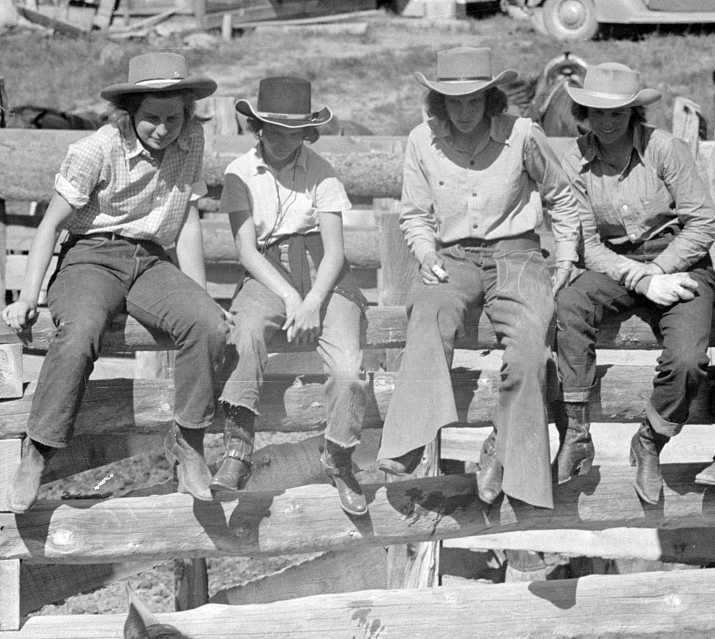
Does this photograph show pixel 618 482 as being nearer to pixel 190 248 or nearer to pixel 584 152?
pixel 584 152

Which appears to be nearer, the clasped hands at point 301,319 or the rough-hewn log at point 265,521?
the clasped hands at point 301,319

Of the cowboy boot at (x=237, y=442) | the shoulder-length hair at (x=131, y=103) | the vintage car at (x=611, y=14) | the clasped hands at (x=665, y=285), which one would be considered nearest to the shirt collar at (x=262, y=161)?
the shoulder-length hair at (x=131, y=103)

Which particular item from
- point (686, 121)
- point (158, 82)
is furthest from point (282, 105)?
point (686, 121)

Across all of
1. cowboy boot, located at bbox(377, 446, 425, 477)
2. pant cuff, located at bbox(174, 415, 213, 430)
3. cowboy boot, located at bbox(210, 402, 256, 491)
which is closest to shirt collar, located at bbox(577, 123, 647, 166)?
cowboy boot, located at bbox(377, 446, 425, 477)

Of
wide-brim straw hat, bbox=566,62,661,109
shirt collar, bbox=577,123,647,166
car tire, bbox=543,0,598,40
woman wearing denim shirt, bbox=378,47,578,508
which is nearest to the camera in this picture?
woman wearing denim shirt, bbox=378,47,578,508

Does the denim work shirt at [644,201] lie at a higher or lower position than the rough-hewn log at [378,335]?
higher

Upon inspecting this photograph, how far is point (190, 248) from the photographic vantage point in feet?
16.7

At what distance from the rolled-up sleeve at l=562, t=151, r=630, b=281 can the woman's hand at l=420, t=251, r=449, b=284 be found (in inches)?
24.4

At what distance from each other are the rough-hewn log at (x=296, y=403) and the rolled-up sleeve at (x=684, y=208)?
54 cm

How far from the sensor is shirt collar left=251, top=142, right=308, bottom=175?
5113 millimetres

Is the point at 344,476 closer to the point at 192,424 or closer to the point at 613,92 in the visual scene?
the point at 192,424

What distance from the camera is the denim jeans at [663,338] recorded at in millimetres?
4699

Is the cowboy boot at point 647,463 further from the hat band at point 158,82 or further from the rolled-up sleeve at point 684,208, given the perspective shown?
the hat band at point 158,82

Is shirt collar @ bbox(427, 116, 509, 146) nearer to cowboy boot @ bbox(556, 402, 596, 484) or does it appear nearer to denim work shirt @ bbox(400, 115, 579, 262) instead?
denim work shirt @ bbox(400, 115, 579, 262)
